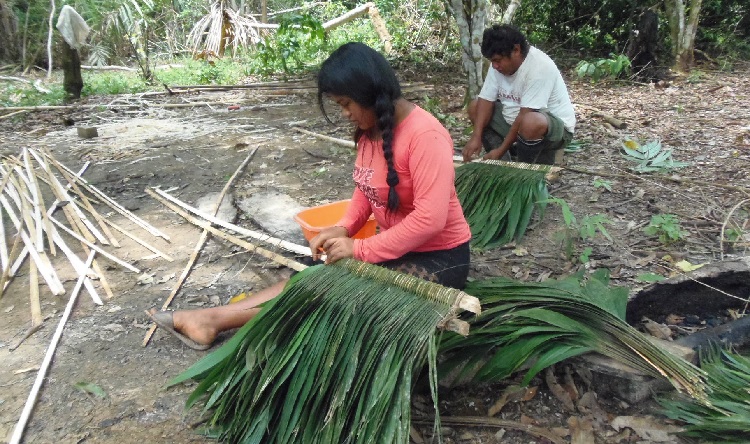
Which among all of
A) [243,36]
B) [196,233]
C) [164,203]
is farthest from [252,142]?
[243,36]

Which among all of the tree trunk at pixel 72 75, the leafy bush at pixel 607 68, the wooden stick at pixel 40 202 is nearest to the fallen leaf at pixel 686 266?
the wooden stick at pixel 40 202

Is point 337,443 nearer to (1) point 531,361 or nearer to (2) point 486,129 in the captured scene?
(1) point 531,361

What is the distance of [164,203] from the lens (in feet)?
12.3

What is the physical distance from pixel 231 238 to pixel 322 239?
3.74 feet

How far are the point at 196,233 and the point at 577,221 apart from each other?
6.95 feet

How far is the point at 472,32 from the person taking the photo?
443 centimetres

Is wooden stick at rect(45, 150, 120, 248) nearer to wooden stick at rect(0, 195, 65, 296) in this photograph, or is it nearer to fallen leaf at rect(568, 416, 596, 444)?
wooden stick at rect(0, 195, 65, 296)

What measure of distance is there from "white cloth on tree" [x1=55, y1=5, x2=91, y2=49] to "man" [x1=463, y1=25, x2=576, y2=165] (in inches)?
197

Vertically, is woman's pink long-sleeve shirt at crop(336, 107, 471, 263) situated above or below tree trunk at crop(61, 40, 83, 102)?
below

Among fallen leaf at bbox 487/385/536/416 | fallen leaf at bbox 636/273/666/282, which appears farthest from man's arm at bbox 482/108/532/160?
fallen leaf at bbox 487/385/536/416

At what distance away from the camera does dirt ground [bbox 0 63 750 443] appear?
184cm

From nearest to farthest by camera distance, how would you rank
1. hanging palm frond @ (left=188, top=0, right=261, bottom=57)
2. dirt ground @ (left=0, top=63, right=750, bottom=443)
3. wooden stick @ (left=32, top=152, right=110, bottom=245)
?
dirt ground @ (left=0, top=63, right=750, bottom=443) < wooden stick @ (left=32, top=152, right=110, bottom=245) < hanging palm frond @ (left=188, top=0, right=261, bottom=57)

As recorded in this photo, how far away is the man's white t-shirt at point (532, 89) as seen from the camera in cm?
342

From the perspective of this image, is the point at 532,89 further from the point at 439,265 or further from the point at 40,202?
the point at 40,202
